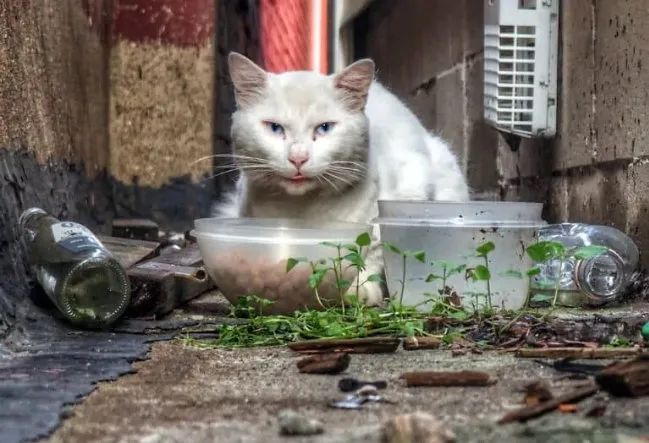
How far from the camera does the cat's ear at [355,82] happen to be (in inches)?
87.3

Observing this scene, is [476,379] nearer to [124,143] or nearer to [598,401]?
[598,401]

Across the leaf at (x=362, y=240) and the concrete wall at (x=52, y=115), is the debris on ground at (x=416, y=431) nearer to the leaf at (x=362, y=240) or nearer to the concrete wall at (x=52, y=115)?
the leaf at (x=362, y=240)

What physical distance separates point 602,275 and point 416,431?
1.42m

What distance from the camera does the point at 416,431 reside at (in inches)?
33.6

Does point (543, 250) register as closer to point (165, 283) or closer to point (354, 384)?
point (354, 384)

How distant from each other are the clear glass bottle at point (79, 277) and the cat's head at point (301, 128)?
19.7 inches

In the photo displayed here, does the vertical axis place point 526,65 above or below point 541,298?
above

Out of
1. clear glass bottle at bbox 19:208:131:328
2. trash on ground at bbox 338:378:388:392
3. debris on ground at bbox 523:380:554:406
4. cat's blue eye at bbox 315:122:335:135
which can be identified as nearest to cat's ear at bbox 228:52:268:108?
cat's blue eye at bbox 315:122:335:135

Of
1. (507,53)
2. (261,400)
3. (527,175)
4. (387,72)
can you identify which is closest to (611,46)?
(507,53)

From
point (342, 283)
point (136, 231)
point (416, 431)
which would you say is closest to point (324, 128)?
point (342, 283)

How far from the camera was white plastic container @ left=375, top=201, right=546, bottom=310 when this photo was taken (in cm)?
194

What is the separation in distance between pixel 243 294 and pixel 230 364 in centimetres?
56

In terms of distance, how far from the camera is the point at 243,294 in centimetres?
200

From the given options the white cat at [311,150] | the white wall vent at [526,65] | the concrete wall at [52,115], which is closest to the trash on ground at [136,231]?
the concrete wall at [52,115]
